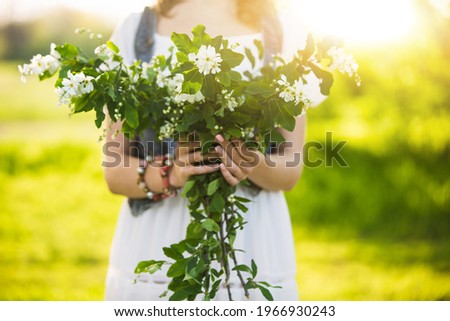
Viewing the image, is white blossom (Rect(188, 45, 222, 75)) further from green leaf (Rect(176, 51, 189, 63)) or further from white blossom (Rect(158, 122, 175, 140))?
white blossom (Rect(158, 122, 175, 140))

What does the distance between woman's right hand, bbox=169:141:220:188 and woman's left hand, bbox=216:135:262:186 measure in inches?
1.1

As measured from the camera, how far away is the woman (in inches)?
74.0

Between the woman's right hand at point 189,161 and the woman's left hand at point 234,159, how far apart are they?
0.03m

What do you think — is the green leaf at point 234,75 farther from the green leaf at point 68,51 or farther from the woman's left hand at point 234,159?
the green leaf at point 68,51

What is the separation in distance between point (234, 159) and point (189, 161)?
121mm

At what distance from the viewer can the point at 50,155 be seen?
6043mm

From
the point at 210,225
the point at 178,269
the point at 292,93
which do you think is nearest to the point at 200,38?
the point at 292,93

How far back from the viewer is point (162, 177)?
71.5 inches

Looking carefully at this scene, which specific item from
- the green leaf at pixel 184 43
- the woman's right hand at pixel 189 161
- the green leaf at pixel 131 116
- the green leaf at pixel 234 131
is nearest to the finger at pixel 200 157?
the woman's right hand at pixel 189 161

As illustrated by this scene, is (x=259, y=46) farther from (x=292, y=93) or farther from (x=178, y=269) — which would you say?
(x=178, y=269)

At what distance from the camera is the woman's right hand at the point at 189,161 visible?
5.47ft

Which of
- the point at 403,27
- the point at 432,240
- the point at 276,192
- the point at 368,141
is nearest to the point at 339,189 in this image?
the point at 368,141

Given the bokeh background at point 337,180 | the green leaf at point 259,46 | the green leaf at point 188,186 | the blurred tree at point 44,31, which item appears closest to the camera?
the green leaf at point 188,186
